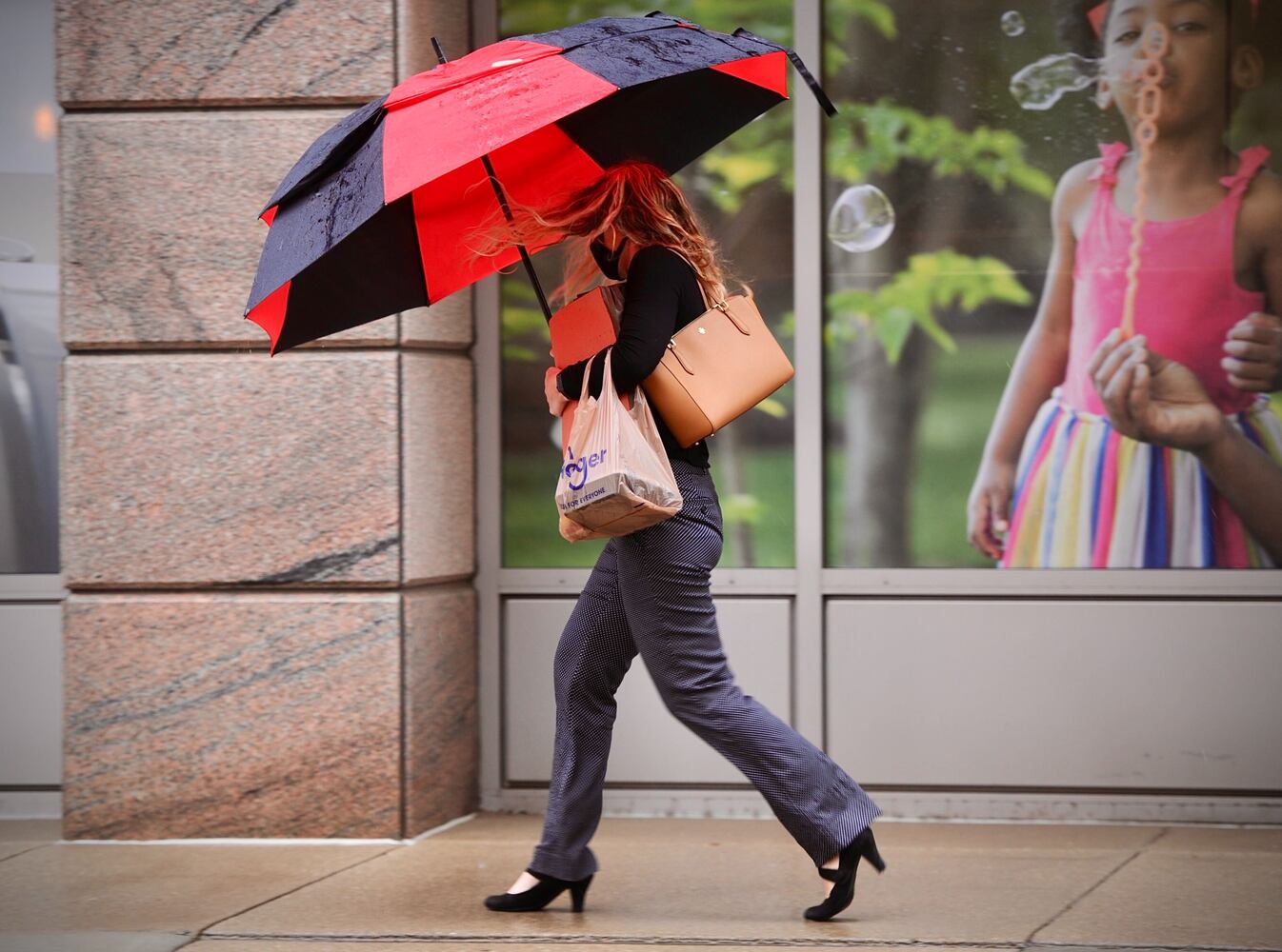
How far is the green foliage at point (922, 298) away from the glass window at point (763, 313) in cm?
21

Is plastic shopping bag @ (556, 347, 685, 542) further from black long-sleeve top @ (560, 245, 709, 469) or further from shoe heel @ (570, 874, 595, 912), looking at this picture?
shoe heel @ (570, 874, 595, 912)

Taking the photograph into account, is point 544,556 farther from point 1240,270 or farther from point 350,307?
point 1240,270

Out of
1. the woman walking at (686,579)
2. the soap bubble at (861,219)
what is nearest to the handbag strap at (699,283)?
the woman walking at (686,579)

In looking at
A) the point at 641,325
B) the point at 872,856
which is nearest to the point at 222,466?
the point at 641,325

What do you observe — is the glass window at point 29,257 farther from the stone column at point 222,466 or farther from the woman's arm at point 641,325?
the woman's arm at point 641,325

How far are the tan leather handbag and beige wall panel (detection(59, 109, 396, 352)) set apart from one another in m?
1.49

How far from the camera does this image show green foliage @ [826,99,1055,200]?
17.0 ft

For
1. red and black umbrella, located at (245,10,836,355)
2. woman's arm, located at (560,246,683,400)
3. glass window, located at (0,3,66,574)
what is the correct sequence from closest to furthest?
red and black umbrella, located at (245,10,836,355) < woman's arm, located at (560,246,683,400) < glass window, located at (0,3,66,574)

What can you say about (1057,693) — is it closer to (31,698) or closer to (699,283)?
(699,283)

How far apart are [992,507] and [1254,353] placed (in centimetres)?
99

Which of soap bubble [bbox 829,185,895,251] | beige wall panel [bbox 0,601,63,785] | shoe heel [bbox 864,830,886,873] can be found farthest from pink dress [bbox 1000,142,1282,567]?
beige wall panel [bbox 0,601,63,785]

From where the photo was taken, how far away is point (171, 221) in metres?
4.89

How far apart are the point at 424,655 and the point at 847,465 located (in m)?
1.59

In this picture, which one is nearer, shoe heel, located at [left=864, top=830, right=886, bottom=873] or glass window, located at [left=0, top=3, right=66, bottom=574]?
shoe heel, located at [left=864, top=830, right=886, bottom=873]
